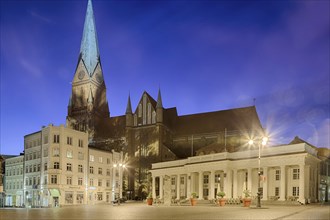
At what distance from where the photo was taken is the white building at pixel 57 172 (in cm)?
6600

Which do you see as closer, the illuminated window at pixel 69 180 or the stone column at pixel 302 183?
the stone column at pixel 302 183

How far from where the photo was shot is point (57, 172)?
6594 cm

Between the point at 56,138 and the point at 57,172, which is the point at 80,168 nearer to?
the point at 57,172

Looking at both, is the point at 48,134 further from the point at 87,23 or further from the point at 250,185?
the point at 87,23

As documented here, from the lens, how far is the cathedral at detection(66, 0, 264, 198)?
316ft

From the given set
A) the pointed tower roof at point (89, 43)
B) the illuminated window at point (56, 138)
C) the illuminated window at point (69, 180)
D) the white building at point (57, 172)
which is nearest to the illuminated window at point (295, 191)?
the white building at point (57, 172)

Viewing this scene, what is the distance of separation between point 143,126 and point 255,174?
1868 inches

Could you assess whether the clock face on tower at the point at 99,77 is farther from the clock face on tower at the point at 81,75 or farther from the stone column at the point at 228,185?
the stone column at the point at 228,185

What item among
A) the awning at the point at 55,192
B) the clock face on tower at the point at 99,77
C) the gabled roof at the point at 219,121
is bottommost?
the awning at the point at 55,192

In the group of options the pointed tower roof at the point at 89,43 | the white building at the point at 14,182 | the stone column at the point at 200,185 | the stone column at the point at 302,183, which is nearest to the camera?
the stone column at the point at 302,183

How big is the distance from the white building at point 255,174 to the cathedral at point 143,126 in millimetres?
11121

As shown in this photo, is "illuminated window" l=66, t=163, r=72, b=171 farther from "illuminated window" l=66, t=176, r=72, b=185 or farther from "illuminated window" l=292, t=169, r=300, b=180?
"illuminated window" l=292, t=169, r=300, b=180

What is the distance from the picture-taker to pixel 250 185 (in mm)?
58125

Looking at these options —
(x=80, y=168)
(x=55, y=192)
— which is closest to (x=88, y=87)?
(x=80, y=168)
